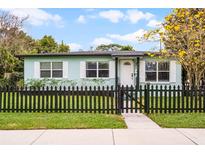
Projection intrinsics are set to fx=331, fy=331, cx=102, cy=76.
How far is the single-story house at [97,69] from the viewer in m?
21.7

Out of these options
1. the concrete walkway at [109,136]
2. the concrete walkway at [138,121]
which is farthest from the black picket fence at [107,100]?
the concrete walkway at [109,136]

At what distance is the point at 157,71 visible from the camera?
2181cm

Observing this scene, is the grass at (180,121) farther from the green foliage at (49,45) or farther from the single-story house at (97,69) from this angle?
the green foliage at (49,45)

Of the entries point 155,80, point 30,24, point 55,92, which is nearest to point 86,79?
point 155,80

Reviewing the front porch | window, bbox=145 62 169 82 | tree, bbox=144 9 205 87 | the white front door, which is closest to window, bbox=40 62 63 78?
the front porch

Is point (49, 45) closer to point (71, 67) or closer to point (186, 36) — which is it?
point (71, 67)

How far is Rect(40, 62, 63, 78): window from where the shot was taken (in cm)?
2211

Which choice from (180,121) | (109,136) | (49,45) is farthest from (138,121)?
(49,45)

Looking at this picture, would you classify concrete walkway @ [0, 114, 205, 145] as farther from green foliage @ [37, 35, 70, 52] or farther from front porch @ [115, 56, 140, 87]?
green foliage @ [37, 35, 70, 52]

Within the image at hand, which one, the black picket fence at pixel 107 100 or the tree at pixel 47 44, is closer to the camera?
the black picket fence at pixel 107 100

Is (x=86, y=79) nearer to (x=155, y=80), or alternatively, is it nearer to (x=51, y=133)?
(x=155, y=80)

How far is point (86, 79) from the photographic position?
21.9 m

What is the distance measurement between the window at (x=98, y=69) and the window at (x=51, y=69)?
6.15ft
